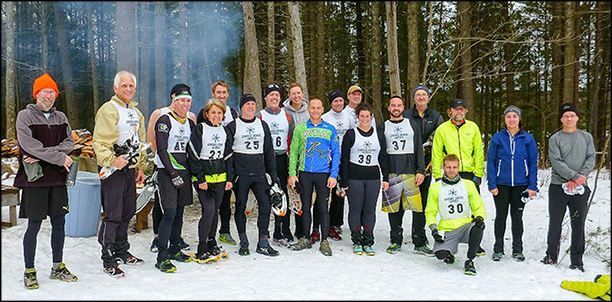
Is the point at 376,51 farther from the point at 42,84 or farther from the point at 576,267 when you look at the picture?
the point at 42,84

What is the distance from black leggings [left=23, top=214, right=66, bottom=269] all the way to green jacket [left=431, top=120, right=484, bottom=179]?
4134mm

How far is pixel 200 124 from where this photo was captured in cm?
463

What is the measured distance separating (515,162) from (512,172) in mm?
126

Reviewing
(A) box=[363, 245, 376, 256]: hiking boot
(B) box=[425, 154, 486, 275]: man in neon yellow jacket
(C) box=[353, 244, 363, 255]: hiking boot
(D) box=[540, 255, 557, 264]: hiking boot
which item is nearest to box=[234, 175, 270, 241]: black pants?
(C) box=[353, 244, 363, 255]: hiking boot

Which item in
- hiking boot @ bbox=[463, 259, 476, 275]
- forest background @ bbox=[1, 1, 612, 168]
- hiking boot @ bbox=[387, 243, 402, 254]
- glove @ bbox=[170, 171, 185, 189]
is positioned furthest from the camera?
forest background @ bbox=[1, 1, 612, 168]

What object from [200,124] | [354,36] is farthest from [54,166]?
[354,36]

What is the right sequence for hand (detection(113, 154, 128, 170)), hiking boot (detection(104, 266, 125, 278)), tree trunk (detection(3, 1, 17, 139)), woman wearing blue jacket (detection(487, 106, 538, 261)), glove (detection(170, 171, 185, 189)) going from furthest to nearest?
tree trunk (detection(3, 1, 17, 139)), woman wearing blue jacket (detection(487, 106, 538, 261)), glove (detection(170, 171, 185, 189)), hand (detection(113, 154, 128, 170)), hiking boot (detection(104, 266, 125, 278))

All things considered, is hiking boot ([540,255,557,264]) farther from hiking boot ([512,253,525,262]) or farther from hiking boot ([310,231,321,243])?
hiking boot ([310,231,321,243])

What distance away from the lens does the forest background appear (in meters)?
7.39

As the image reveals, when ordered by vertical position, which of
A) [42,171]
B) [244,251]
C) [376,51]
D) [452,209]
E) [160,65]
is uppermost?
[376,51]

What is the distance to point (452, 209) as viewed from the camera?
472cm

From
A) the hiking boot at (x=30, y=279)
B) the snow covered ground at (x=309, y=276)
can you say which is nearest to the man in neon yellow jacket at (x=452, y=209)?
the snow covered ground at (x=309, y=276)

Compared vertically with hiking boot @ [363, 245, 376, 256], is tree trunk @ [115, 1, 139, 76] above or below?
above

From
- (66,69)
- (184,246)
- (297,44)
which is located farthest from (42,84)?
(66,69)
